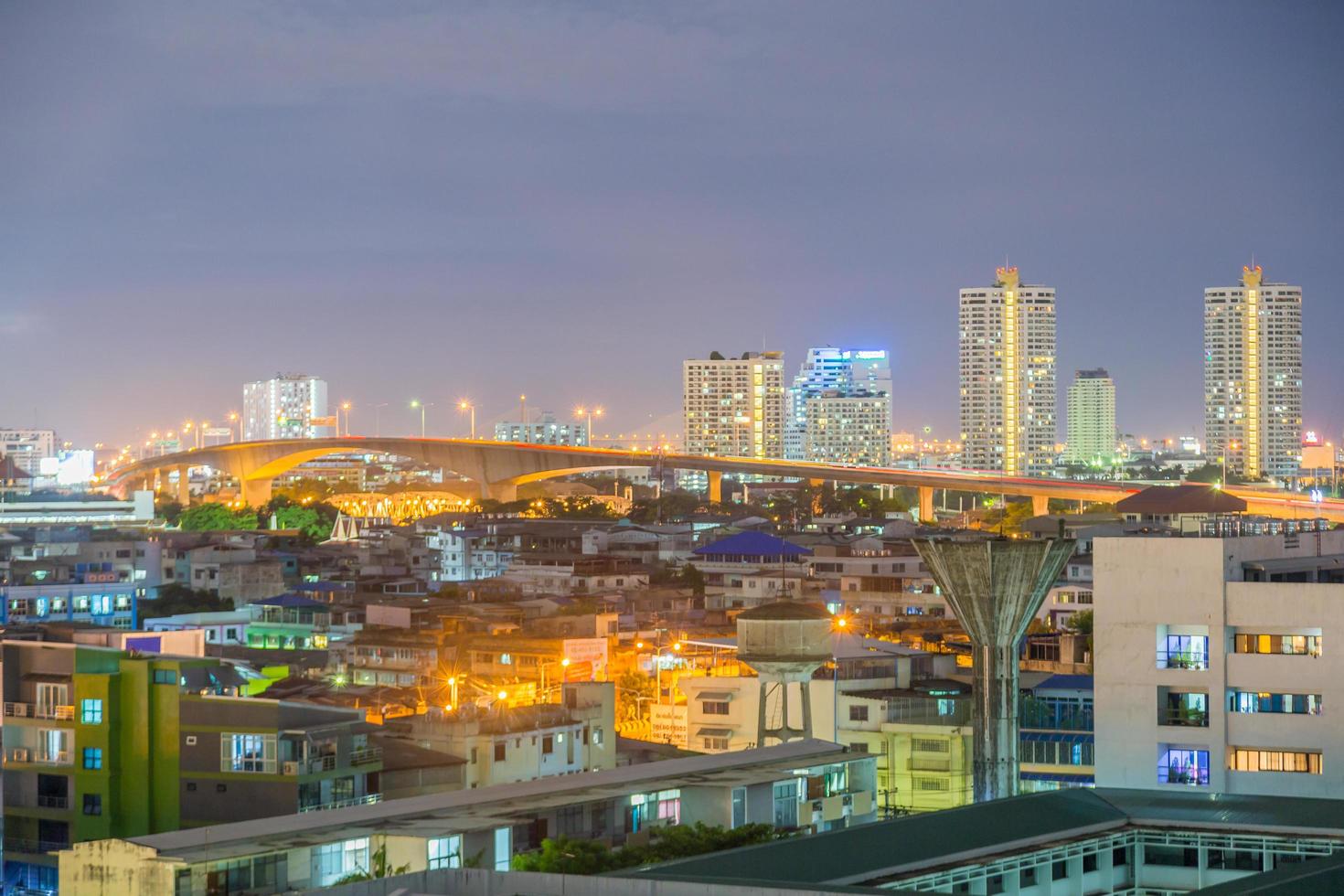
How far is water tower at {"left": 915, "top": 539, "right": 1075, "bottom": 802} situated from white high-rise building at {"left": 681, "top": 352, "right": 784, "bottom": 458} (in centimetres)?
12389

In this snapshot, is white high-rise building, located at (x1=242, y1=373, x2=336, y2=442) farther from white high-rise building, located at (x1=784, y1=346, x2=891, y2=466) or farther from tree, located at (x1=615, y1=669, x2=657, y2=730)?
tree, located at (x1=615, y1=669, x2=657, y2=730)

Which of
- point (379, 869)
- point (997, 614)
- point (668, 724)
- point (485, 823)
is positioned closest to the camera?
point (379, 869)

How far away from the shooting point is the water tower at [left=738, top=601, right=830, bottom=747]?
61.6 feet

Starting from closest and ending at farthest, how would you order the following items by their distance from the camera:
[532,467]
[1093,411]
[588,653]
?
[588,653], [532,467], [1093,411]

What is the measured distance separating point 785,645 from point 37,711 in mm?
6898

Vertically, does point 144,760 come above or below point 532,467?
below

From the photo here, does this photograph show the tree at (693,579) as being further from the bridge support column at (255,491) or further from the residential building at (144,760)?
the bridge support column at (255,491)

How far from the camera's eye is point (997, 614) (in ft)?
49.6

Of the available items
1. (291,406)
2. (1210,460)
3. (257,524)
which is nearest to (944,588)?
(257,524)

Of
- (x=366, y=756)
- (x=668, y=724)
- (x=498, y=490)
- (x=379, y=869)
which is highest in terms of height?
(x=498, y=490)

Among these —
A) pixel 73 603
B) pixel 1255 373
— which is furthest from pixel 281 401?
pixel 73 603

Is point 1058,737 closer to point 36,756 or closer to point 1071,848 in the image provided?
point 1071,848

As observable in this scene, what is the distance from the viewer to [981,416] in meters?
129

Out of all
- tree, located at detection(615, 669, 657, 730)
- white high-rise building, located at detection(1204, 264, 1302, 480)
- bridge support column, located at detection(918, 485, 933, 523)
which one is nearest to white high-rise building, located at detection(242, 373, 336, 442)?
white high-rise building, located at detection(1204, 264, 1302, 480)
